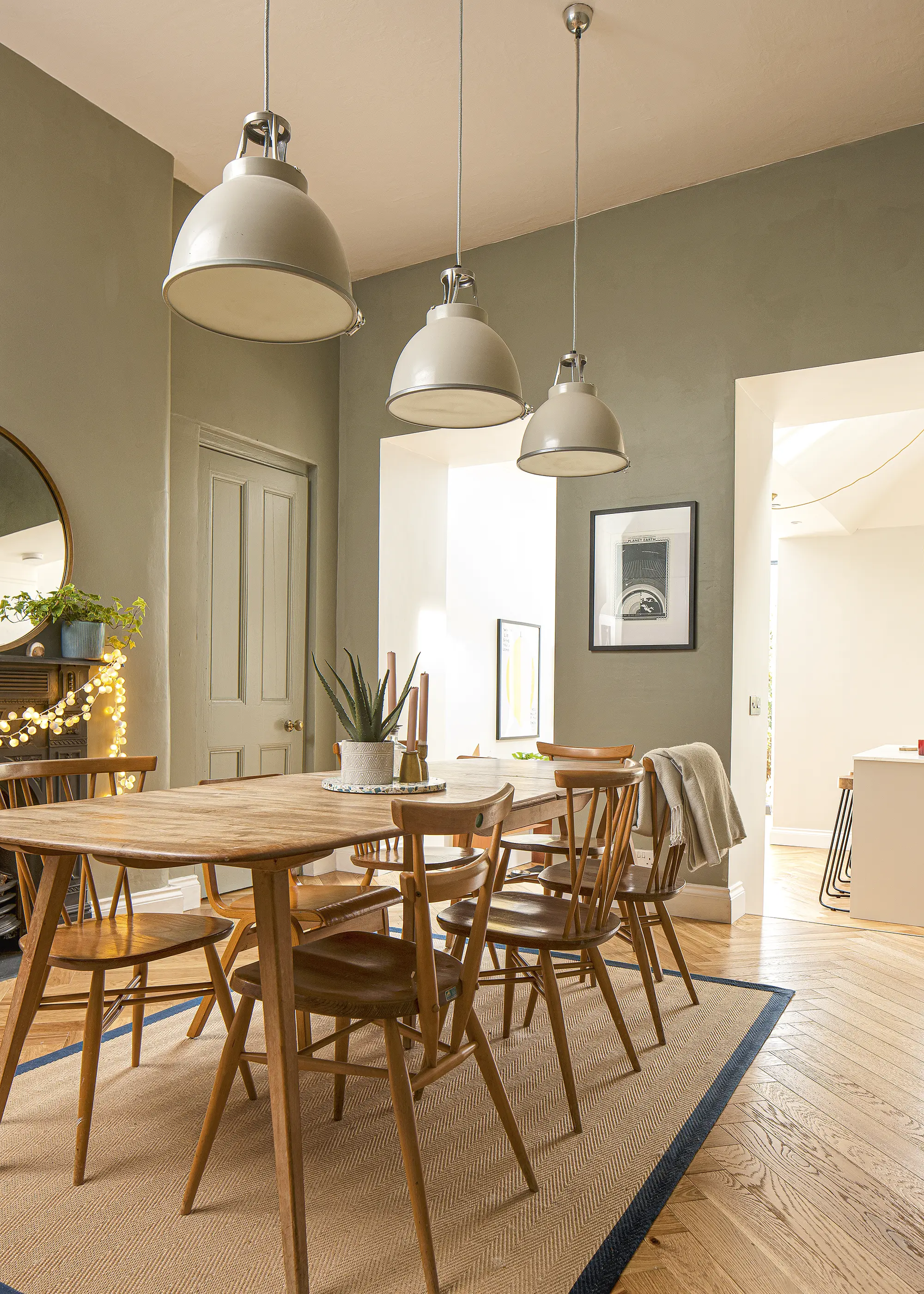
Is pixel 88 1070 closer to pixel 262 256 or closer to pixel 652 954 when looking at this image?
pixel 262 256

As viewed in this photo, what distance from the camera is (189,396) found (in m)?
4.50

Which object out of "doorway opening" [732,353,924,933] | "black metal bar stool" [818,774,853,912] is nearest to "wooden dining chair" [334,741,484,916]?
"black metal bar stool" [818,774,853,912]

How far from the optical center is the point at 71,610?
3.51 metres

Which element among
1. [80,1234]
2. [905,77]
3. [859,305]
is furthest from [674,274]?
[80,1234]

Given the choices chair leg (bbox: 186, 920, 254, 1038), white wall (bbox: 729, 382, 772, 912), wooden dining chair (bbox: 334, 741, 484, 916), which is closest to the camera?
chair leg (bbox: 186, 920, 254, 1038)

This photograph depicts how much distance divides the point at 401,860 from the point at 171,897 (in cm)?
138

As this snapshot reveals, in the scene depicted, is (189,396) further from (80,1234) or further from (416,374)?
(80,1234)

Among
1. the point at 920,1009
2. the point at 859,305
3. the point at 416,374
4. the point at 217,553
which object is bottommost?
the point at 920,1009

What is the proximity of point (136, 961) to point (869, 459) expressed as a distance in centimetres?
595

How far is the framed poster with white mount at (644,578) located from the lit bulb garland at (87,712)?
88.1 inches

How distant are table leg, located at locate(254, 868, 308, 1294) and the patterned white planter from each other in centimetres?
76

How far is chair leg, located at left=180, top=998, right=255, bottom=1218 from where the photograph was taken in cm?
175

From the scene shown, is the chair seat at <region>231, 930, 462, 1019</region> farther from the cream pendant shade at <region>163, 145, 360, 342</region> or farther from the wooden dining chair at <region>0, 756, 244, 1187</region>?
the cream pendant shade at <region>163, 145, 360, 342</region>

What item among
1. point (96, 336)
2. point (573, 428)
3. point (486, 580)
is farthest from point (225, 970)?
point (486, 580)
